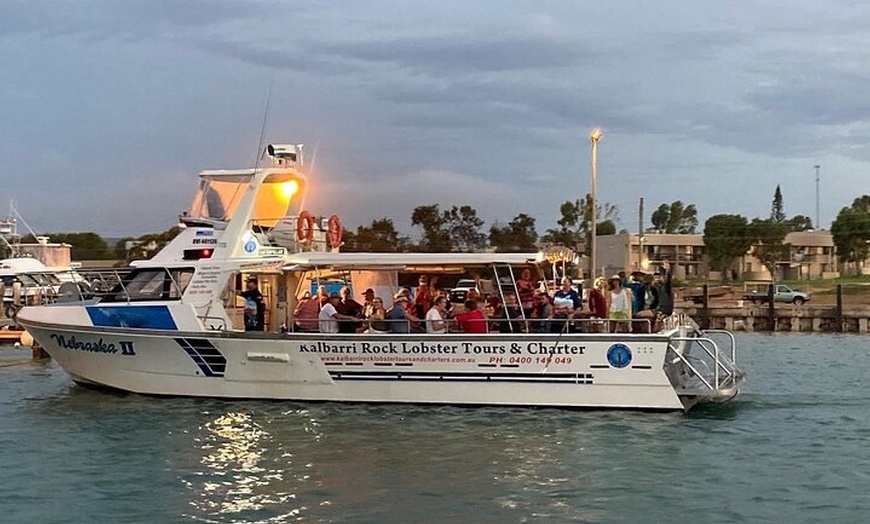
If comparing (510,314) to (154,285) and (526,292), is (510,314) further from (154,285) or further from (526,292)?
(154,285)

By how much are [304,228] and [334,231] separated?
0.79 m

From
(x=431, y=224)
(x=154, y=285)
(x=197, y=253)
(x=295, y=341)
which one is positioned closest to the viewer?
(x=295, y=341)

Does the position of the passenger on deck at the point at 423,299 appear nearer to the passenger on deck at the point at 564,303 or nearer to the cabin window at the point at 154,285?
the passenger on deck at the point at 564,303

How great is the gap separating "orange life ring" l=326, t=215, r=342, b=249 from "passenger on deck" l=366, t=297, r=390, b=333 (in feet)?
7.13

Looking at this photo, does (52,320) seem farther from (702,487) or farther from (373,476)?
(702,487)


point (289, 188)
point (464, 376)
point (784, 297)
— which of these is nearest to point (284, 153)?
point (289, 188)

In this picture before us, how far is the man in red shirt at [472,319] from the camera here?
17.5 meters

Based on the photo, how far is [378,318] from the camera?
1822 cm

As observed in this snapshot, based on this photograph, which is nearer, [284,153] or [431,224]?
[284,153]

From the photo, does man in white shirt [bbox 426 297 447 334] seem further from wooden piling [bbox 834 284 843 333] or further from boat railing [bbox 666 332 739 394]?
wooden piling [bbox 834 284 843 333]

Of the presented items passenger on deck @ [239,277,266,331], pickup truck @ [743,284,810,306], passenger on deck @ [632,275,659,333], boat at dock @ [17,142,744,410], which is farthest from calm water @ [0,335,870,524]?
pickup truck @ [743,284,810,306]

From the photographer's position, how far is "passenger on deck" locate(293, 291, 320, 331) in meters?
18.4

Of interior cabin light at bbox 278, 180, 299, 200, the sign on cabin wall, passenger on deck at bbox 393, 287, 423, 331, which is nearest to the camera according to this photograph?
passenger on deck at bbox 393, 287, 423, 331

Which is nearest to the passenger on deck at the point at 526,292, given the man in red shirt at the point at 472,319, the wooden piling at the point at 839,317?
the man in red shirt at the point at 472,319
